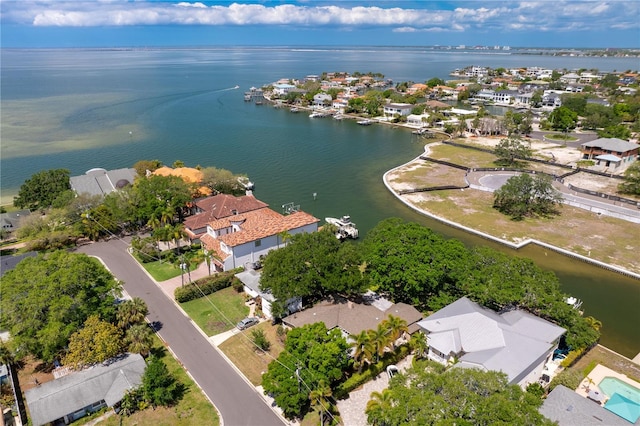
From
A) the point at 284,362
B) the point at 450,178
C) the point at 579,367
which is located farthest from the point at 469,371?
the point at 450,178

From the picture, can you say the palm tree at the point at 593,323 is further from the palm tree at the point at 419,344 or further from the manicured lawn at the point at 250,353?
the manicured lawn at the point at 250,353

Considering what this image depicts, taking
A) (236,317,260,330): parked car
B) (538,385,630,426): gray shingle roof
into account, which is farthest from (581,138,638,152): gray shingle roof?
(236,317,260,330): parked car

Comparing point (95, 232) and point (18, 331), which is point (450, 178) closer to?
point (95, 232)

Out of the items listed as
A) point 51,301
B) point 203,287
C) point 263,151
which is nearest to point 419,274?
point 203,287

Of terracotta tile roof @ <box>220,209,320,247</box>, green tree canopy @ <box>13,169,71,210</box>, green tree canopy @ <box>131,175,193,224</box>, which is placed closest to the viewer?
terracotta tile roof @ <box>220,209,320,247</box>

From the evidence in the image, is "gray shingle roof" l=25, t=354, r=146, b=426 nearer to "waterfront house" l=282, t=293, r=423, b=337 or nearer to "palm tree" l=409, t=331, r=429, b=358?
"waterfront house" l=282, t=293, r=423, b=337

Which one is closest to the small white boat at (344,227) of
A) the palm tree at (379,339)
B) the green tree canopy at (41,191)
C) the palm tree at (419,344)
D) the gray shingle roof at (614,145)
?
the palm tree at (419,344)
